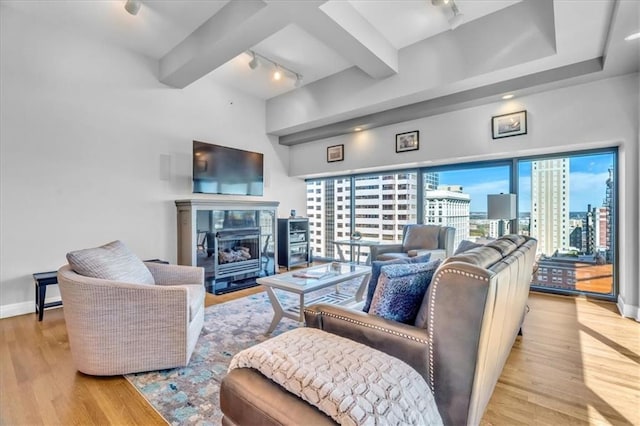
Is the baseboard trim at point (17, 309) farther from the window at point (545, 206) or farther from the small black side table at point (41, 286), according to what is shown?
the window at point (545, 206)

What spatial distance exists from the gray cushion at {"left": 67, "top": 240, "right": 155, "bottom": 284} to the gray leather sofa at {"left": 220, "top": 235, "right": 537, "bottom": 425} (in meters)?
1.38

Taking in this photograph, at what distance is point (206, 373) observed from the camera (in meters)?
2.02

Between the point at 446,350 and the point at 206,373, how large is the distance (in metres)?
1.65

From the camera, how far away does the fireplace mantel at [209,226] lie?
419 cm

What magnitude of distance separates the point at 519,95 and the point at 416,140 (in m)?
1.39

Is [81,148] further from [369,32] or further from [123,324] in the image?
[369,32]

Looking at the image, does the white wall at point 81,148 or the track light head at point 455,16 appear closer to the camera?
the track light head at point 455,16

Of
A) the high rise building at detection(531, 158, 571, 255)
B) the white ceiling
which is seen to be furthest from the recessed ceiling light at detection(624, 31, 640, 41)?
the high rise building at detection(531, 158, 571, 255)

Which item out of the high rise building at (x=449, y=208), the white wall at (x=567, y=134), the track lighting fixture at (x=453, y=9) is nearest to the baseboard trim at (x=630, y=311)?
the white wall at (x=567, y=134)

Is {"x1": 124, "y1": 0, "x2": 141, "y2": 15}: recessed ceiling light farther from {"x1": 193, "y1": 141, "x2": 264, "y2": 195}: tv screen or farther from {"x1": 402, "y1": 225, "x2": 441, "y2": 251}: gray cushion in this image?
{"x1": 402, "y1": 225, "x2": 441, "y2": 251}: gray cushion

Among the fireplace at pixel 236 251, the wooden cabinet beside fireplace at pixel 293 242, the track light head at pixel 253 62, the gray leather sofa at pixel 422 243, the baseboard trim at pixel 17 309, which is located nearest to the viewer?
the baseboard trim at pixel 17 309

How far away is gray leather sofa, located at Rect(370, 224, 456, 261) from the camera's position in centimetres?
423

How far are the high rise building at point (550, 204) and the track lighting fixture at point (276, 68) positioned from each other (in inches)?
146

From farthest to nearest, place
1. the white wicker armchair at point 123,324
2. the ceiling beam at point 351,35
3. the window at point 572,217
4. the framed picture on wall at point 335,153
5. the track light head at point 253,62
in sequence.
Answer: the framed picture on wall at point 335,153 < the track light head at point 253,62 < the window at point 572,217 < the ceiling beam at point 351,35 < the white wicker armchair at point 123,324
